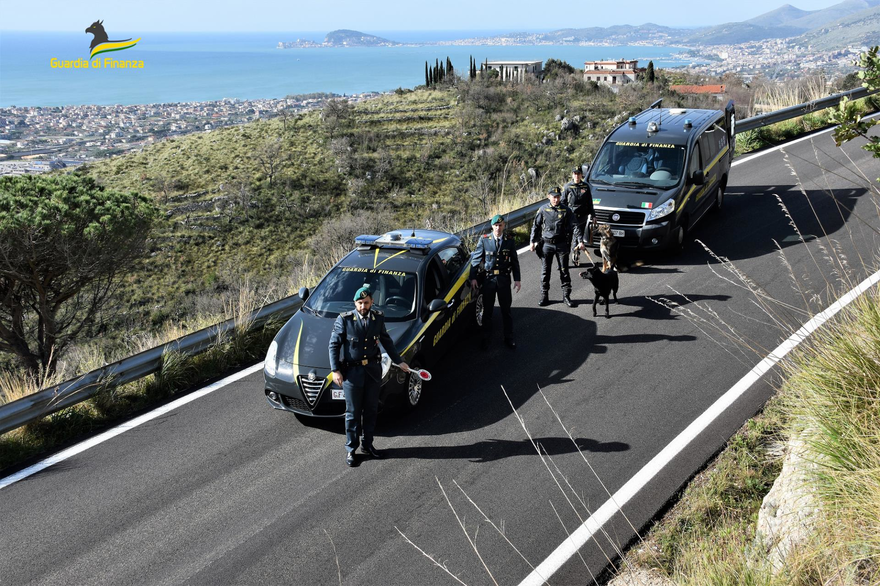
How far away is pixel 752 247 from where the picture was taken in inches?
486

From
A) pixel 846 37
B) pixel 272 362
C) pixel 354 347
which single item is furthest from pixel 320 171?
pixel 846 37

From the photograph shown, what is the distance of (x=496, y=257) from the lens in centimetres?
902

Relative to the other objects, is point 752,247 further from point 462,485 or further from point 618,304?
point 462,485

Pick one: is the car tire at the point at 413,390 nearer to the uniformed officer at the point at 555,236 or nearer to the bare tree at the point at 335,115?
the uniformed officer at the point at 555,236

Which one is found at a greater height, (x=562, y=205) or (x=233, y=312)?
(x=562, y=205)

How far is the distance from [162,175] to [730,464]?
54.5 meters

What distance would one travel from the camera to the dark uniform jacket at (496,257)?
902 cm

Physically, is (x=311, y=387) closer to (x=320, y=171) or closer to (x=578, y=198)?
(x=578, y=198)

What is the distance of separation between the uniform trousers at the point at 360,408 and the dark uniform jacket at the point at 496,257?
9.60 ft

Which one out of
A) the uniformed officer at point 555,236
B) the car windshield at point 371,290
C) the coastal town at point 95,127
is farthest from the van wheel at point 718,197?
the coastal town at point 95,127

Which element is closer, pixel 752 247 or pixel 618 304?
pixel 618 304

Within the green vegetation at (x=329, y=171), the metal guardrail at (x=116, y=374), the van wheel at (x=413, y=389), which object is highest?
the metal guardrail at (x=116, y=374)

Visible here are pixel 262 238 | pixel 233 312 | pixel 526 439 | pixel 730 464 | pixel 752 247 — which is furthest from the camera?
pixel 262 238

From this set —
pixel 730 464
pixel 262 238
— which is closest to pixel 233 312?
pixel 730 464
